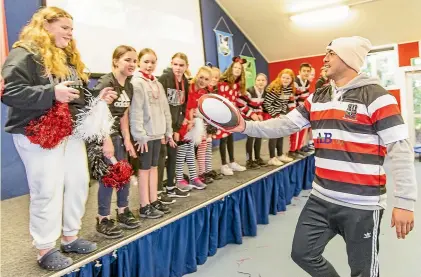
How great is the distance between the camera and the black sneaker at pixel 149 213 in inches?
92.7

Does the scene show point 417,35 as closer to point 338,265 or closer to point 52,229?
Answer: point 338,265

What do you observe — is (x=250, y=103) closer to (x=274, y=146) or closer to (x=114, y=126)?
(x=274, y=146)

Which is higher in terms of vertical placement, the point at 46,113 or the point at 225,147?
the point at 46,113

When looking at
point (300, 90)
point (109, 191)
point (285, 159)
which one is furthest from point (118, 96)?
point (300, 90)

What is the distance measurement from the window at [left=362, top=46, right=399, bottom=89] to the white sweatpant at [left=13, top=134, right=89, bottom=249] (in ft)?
21.0

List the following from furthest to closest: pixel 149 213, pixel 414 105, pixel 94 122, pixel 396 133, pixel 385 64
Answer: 1. pixel 385 64
2. pixel 414 105
3. pixel 149 213
4. pixel 94 122
5. pixel 396 133

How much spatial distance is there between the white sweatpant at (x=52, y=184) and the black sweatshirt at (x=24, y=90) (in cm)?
9

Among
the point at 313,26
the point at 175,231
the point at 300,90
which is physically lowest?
the point at 175,231

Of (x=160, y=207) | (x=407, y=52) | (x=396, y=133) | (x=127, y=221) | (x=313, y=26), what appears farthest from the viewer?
(x=407, y=52)

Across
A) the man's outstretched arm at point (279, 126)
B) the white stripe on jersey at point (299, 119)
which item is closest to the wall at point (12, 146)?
the man's outstretched arm at point (279, 126)

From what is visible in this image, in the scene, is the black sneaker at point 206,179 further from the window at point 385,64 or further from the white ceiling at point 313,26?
the window at point 385,64

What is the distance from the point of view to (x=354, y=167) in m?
1.55

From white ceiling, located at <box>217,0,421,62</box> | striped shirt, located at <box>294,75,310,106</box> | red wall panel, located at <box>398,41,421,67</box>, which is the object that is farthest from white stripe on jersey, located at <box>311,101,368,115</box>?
red wall panel, located at <box>398,41,421,67</box>

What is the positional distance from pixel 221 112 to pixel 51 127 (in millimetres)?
829
